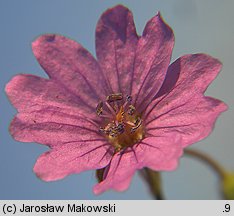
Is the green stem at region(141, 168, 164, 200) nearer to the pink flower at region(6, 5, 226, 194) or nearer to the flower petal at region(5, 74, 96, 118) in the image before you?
the pink flower at region(6, 5, 226, 194)

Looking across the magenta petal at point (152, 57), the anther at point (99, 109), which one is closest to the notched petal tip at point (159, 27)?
the magenta petal at point (152, 57)

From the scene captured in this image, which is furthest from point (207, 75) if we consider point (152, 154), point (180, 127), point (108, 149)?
point (108, 149)

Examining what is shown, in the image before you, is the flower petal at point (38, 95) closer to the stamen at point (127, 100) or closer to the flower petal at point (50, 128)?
the flower petal at point (50, 128)

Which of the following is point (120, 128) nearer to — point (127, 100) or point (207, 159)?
point (127, 100)

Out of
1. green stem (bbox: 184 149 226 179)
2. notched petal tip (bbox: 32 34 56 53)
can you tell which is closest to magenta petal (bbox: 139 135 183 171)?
notched petal tip (bbox: 32 34 56 53)

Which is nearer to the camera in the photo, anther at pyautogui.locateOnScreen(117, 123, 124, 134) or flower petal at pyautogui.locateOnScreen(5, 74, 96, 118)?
flower petal at pyautogui.locateOnScreen(5, 74, 96, 118)

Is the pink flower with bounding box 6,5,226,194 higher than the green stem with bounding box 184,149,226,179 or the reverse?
higher

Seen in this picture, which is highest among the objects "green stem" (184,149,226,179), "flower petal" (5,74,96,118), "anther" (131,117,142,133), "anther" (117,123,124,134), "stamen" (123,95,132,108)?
"flower petal" (5,74,96,118)
